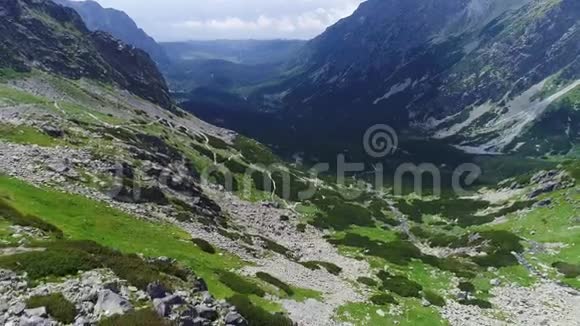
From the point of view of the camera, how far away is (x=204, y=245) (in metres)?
44.2

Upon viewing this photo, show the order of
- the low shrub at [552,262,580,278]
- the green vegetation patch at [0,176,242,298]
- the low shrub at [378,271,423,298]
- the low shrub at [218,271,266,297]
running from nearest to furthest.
Result: the low shrub at [218,271,266,297] < the green vegetation patch at [0,176,242,298] < the low shrub at [378,271,423,298] < the low shrub at [552,262,580,278]

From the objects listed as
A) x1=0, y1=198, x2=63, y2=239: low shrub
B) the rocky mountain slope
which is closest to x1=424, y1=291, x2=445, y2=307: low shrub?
the rocky mountain slope

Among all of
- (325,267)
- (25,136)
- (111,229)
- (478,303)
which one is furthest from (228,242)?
(25,136)

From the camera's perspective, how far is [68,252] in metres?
23.8

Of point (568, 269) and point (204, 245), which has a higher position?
point (204, 245)

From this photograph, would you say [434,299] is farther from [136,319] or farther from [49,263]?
[49,263]

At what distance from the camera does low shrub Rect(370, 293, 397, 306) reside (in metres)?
40.0

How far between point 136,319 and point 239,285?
1516cm

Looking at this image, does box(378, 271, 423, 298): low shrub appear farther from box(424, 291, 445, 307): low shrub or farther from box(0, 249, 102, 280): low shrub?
box(0, 249, 102, 280): low shrub

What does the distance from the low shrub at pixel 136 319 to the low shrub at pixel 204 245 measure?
23.4m

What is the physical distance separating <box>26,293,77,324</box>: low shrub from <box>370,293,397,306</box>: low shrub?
2584cm

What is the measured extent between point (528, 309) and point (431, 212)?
64852 mm

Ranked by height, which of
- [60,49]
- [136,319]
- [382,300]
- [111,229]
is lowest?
[382,300]

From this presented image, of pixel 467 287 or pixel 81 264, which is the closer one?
pixel 81 264
